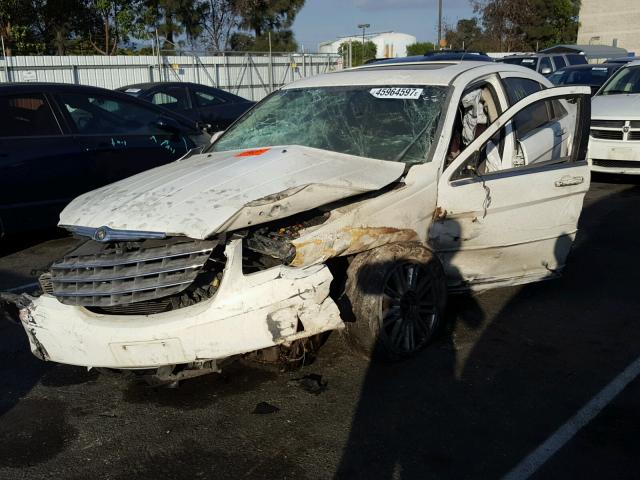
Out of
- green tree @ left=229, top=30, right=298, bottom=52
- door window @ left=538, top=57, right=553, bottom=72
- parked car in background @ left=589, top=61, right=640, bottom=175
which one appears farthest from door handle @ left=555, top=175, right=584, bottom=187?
green tree @ left=229, top=30, right=298, bottom=52

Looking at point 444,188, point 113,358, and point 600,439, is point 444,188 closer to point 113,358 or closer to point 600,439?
point 600,439

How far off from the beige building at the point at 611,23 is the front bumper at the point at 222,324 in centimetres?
5612

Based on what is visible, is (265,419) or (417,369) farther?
(417,369)

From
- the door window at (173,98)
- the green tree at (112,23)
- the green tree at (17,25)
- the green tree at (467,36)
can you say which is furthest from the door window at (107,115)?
the green tree at (467,36)

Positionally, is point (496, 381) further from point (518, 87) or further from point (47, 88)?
point (47, 88)

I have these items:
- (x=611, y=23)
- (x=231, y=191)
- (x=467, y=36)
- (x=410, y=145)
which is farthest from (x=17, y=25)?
(x=611, y=23)

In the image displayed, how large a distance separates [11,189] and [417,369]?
4286 mm

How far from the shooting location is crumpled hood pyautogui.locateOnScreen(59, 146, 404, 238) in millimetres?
3318

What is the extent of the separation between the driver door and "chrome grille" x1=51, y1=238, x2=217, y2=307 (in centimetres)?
163

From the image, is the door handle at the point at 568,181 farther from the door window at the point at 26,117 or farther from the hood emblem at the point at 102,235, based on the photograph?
the door window at the point at 26,117

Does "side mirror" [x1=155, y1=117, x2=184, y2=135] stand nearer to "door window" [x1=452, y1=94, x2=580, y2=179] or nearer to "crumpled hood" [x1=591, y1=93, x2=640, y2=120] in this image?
"door window" [x1=452, y1=94, x2=580, y2=179]

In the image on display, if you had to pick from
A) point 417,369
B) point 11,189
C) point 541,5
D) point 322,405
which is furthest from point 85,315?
point 541,5

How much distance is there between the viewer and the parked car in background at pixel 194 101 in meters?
11.3

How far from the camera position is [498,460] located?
2986 millimetres
